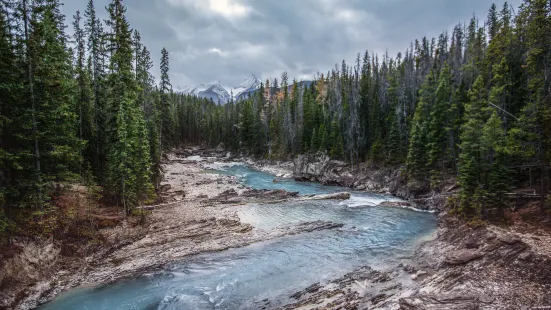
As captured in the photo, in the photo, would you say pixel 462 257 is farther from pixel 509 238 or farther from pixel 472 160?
pixel 472 160

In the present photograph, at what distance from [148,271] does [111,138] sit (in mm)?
11529

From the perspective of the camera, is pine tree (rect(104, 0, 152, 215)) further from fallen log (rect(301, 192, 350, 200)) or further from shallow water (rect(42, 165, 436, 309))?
fallen log (rect(301, 192, 350, 200))

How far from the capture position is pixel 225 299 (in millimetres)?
13531

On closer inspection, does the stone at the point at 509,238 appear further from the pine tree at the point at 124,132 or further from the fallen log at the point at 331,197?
the pine tree at the point at 124,132

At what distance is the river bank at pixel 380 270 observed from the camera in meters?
11.6

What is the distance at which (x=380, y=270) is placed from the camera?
15734 millimetres

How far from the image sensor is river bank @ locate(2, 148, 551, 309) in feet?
37.9

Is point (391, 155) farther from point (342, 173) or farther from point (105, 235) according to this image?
point (105, 235)

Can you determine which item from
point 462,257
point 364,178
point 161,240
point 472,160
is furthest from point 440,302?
point 364,178

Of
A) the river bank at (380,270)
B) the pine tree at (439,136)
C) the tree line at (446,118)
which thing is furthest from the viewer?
the pine tree at (439,136)

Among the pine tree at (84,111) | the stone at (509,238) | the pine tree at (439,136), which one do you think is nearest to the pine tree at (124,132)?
the pine tree at (84,111)

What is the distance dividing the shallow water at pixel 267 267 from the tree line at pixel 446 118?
23.2ft

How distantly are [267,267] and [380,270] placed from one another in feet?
21.4

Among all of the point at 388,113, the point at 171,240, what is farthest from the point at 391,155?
the point at 171,240
